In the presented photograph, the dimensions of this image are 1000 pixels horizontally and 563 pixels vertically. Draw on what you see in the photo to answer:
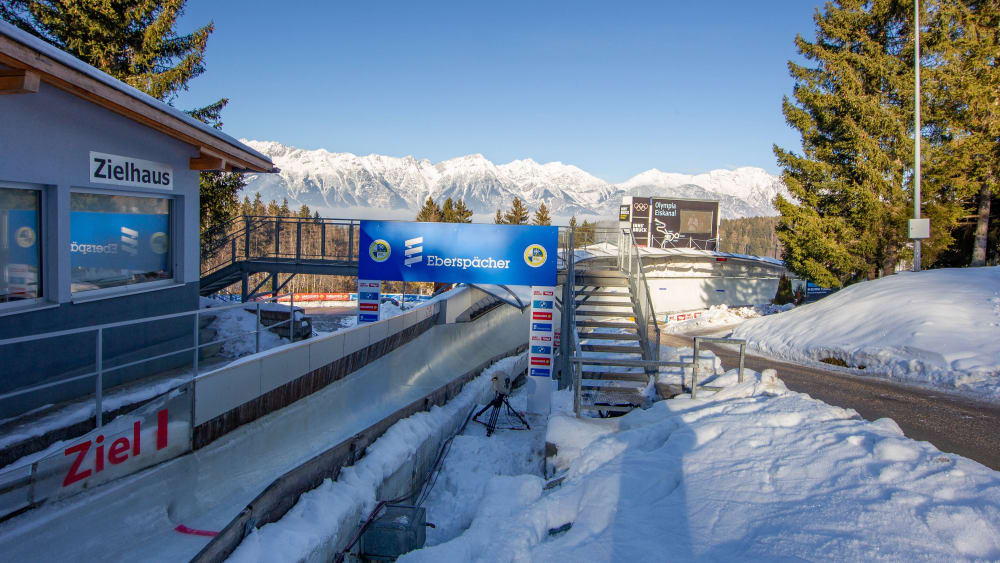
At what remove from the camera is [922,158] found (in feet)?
63.2

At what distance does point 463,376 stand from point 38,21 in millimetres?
16326

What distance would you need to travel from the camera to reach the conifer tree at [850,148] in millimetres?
19688

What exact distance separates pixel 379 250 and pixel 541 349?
4265 millimetres

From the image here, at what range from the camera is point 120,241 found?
8484 millimetres

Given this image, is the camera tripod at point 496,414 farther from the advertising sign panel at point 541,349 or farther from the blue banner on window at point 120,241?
the blue banner on window at point 120,241

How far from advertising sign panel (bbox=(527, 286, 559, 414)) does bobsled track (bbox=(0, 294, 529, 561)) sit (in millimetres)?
2402

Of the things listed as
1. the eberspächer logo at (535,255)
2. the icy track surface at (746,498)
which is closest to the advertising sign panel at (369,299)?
the eberspächer logo at (535,255)

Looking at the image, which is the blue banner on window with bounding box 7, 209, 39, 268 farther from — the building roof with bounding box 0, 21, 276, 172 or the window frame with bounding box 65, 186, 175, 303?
the building roof with bounding box 0, 21, 276, 172

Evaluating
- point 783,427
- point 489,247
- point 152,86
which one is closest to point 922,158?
point 489,247

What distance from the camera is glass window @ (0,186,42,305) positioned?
6.57 m

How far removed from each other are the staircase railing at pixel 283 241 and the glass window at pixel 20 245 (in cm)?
930

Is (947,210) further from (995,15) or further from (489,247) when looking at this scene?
(489,247)

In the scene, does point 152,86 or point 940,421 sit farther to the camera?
point 152,86

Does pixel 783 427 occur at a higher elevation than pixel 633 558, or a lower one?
higher
